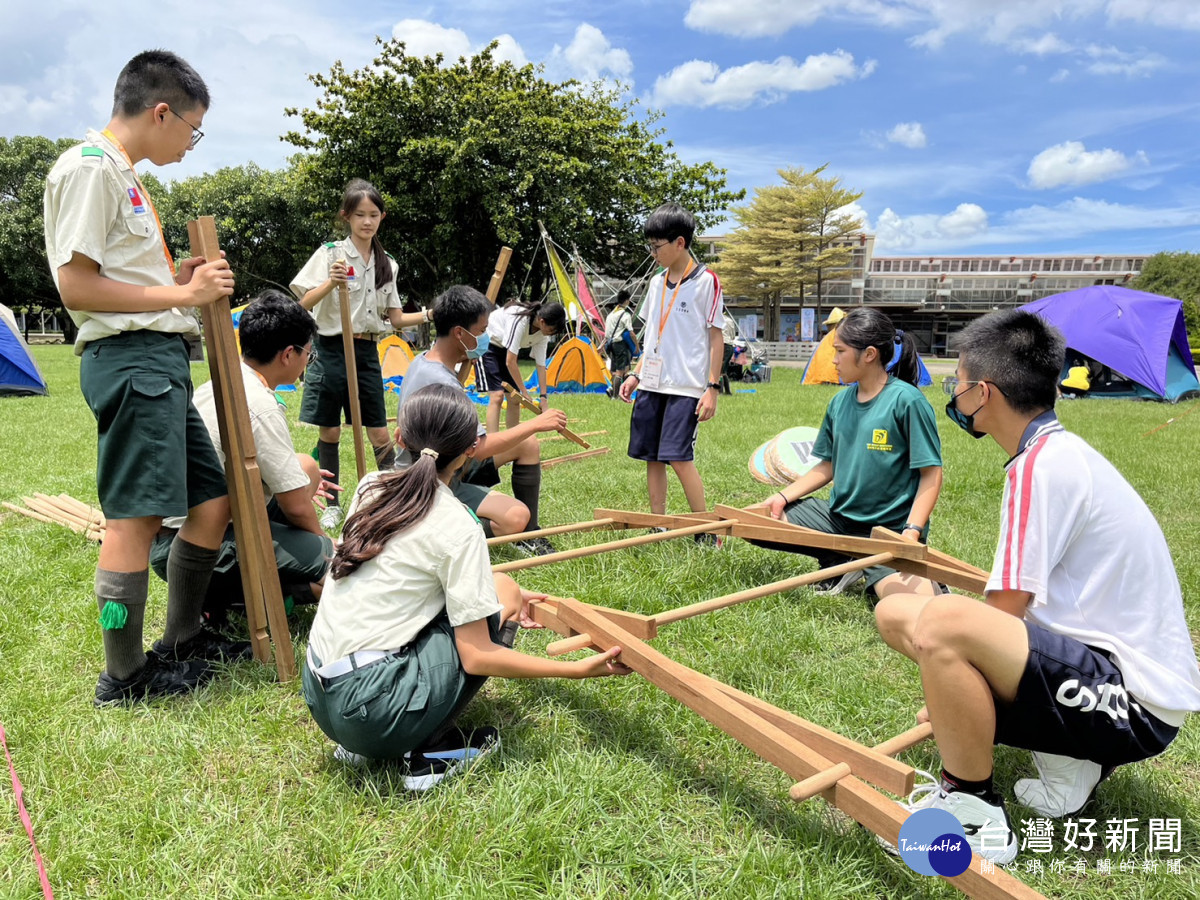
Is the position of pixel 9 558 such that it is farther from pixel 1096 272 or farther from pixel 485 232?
pixel 1096 272

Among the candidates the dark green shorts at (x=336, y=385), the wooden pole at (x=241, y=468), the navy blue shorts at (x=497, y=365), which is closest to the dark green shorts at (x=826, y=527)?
the wooden pole at (x=241, y=468)

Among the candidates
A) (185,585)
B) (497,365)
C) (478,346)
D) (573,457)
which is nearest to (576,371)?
(497,365)

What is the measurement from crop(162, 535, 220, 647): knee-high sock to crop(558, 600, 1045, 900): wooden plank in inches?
57.3

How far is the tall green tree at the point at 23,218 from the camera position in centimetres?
3100

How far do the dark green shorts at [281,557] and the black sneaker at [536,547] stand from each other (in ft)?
4.76

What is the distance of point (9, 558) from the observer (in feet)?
13.6

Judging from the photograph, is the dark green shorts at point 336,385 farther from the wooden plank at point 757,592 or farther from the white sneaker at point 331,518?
the wooden plank at point 757,592

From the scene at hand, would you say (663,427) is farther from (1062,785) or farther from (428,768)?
(1062,785)

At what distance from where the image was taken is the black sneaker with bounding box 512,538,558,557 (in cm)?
438

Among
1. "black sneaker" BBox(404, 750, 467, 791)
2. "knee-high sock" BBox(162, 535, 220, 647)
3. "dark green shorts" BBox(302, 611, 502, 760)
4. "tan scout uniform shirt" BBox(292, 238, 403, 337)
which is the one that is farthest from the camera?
"tan scout uniform shirt" BBox(292, 238, 403, 337)

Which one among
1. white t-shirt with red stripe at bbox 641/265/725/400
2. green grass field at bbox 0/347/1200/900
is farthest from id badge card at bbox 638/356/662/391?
green grass field at bbox 0/347/1200/900

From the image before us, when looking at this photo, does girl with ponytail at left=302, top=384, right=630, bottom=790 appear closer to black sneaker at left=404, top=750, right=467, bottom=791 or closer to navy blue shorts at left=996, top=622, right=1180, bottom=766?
black sneaker at left=404, top=750, right=467, bottom=791

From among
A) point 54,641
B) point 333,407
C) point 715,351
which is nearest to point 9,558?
point 54,641

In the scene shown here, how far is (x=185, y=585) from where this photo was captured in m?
2.76
